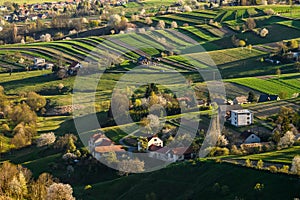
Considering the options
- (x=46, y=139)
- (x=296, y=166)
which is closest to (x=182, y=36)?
(x=46, y=139)

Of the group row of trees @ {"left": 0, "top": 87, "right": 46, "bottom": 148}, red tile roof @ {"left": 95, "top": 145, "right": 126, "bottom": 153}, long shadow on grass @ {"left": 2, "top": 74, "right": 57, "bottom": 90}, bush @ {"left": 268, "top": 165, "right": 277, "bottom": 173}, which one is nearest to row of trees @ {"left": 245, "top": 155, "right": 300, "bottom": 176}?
bush @ {"left": 268, "top": 165, "right": 277, "bottom": 173}

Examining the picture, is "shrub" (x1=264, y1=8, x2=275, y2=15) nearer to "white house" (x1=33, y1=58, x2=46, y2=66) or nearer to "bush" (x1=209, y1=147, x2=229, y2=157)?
"white house" (x1=33, y1=58, x2=46, y2=66)

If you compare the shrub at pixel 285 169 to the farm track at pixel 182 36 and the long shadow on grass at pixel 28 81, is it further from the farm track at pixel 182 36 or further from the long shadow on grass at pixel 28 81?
the farm track at pixel 182 36

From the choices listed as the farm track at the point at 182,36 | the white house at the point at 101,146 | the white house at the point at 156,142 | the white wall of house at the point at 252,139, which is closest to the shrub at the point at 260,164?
the white wall of house at the point at 252,139

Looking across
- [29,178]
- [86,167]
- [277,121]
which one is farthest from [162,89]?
[29,178]

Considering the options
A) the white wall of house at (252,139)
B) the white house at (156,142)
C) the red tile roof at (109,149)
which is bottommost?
the red tile roof at (109,149)

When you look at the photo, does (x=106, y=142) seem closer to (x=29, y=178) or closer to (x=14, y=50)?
(x=29, y=178)

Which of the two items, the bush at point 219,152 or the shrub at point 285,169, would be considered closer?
the shrub at point 285,169

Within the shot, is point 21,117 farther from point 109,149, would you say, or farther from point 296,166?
point 296,166
